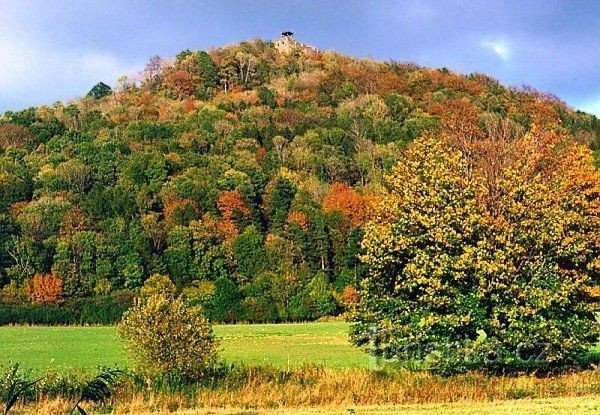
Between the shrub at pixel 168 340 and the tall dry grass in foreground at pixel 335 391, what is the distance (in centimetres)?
94

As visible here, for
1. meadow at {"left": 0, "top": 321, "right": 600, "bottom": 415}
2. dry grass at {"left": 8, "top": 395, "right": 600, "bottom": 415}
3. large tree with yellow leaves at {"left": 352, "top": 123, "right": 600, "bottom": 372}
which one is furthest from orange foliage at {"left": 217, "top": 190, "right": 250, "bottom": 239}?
dry grass at {"left": 8, "top": 395, "right": 600, "bottom": 415}

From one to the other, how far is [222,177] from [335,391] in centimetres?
8924

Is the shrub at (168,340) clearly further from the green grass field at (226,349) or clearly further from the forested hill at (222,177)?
the forested hill at (222,177)

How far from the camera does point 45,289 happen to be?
84.6 meters

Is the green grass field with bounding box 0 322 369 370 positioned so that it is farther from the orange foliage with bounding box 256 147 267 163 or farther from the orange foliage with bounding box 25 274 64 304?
the orange foliage with bounding box 256 147 267 163

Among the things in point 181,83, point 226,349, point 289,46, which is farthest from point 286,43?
point 226,349

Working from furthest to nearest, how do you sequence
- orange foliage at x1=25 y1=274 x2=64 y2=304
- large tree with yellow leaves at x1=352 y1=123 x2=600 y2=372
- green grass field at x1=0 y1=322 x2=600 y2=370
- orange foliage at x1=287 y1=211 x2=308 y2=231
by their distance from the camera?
orange foliage at x1=287 y1=211 x2=308 y2=231 → orange foliage at x1=25 y1=274 x2=64 y2=304 → green grass field at x1=0 y1=322 x2=600 y2=370 → large tree with yellow leaves at x1=352 y1=123 x2=600 y2=372

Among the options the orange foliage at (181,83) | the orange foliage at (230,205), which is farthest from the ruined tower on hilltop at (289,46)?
the orange foliage at (230,205)

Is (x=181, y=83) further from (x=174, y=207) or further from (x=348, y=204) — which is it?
(x=348, y=204)

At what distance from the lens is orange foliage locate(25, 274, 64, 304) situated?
83.5m

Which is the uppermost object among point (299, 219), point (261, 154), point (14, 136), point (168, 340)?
point (14, 136)

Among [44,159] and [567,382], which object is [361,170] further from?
[567,382]

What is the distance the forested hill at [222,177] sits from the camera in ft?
282

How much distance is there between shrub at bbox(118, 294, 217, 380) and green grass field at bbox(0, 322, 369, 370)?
8294 mm
